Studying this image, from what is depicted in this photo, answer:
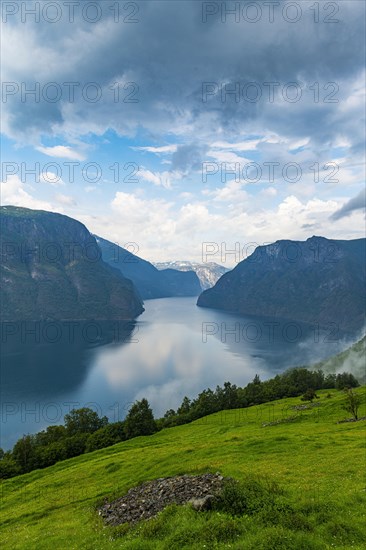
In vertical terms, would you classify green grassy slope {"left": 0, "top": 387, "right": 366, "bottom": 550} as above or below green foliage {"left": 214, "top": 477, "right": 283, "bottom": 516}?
below

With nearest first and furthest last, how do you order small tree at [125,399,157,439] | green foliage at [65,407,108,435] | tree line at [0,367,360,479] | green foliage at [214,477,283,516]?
green foliage at [214,477,283,516] < tree line at [0,367,360,479] < small tree at [125,399,157,439] < green foliage at [65,407,108,435]

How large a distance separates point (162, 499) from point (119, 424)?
80.9 metres

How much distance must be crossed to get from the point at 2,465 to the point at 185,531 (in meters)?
73.4

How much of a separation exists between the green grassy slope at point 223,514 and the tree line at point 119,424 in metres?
15.2

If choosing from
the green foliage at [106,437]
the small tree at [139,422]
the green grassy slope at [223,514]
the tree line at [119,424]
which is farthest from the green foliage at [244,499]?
the small tree at [139,422]

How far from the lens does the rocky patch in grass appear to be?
22.2 m

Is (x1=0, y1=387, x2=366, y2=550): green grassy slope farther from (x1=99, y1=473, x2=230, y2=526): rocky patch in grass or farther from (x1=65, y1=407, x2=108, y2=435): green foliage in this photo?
(x1=65, y1=407, x2=108, y2=435): green foliage

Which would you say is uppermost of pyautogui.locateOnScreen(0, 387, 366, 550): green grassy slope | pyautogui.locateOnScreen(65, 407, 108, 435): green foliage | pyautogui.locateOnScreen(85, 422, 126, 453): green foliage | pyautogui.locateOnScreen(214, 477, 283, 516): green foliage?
pyautogui.locateOnScreen(214, 477, 283, 516): green foliage

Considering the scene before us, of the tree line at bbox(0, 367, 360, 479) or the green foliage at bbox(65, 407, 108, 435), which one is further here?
the green foliage at bbox(65, 407, 108, 435)

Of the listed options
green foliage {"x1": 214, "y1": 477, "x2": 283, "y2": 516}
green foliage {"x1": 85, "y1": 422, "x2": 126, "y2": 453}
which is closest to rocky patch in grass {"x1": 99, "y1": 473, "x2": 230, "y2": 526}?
green foliage {"x1": 214, "y1": 477, "x2": 283, "y2": 516}

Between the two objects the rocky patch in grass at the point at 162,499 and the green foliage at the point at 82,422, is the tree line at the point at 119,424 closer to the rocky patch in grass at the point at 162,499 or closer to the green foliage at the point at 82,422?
the green foliage at the point at 82,422

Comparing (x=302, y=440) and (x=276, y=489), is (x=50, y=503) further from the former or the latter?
(x=302, y=440)

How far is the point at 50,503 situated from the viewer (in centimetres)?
3756

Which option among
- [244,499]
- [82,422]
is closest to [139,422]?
[82,422]
